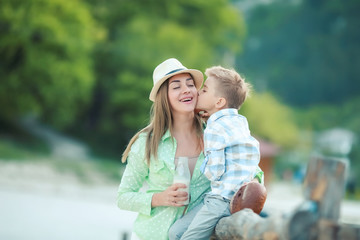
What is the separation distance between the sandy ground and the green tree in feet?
15.8

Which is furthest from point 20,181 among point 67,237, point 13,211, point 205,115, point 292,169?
point 292,169

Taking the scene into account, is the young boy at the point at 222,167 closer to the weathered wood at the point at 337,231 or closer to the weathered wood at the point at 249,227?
the weathered wood at the point at 249,227

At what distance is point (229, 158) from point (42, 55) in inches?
920

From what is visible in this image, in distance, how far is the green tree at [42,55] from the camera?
2462 cm

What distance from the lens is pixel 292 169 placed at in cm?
4256

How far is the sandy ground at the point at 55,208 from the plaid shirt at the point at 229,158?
3.63 m

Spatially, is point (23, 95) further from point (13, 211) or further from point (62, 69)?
point (13, 211)

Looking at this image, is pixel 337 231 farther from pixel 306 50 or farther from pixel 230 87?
pixel 306 50

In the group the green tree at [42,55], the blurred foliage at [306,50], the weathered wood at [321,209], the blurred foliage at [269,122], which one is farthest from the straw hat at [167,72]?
the blurred foliage at [306,50]

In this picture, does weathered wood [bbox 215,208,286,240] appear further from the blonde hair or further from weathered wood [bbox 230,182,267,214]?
the blonde hair

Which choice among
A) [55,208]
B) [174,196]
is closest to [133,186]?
[174,196]

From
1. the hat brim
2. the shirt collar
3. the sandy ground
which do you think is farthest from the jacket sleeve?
the sandy ground

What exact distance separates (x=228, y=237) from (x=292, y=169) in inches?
1612

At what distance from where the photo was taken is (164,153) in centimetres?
317
